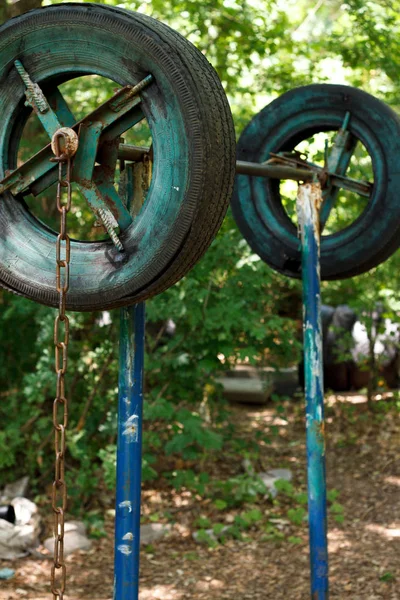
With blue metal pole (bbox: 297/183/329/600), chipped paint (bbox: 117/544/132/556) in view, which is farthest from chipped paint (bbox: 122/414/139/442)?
blue metal pole (bbox: 297/183/329/600)

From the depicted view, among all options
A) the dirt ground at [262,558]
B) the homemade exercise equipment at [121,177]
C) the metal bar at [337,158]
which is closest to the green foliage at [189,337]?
the dirt ground at [262,558]

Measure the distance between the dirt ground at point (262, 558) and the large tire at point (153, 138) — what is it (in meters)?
2.68

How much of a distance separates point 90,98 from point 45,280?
14.3 ft

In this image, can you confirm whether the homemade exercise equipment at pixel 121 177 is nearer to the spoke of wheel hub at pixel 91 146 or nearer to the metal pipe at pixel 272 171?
the spoke of wheel hub at pixel 91 146

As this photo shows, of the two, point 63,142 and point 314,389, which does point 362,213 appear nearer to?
point 314,389

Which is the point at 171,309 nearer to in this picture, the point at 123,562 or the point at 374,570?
the point at 374,570

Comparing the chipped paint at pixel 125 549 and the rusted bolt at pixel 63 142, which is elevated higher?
the rusted bolt at pixel 63 142

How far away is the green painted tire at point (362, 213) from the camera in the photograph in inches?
155

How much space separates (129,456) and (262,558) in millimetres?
2562

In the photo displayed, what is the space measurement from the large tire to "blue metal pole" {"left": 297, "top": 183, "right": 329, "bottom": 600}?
1417 millimetres

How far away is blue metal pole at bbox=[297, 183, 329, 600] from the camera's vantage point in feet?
11.9

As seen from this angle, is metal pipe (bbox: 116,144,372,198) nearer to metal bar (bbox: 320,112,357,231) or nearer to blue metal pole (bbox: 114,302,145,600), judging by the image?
metal bar (bbox: 320,112,357,231)

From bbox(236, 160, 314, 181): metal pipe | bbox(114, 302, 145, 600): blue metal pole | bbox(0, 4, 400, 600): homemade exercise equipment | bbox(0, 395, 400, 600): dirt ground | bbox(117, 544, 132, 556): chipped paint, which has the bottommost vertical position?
bbox(0, 395, 400, 600): dirt ground

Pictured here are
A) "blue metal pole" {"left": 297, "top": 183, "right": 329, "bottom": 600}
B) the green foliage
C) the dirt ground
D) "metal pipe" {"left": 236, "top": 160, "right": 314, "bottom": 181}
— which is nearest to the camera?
"metal pipe" {"left": 236, "top": 160, "right": 314, "bottom": 181}
